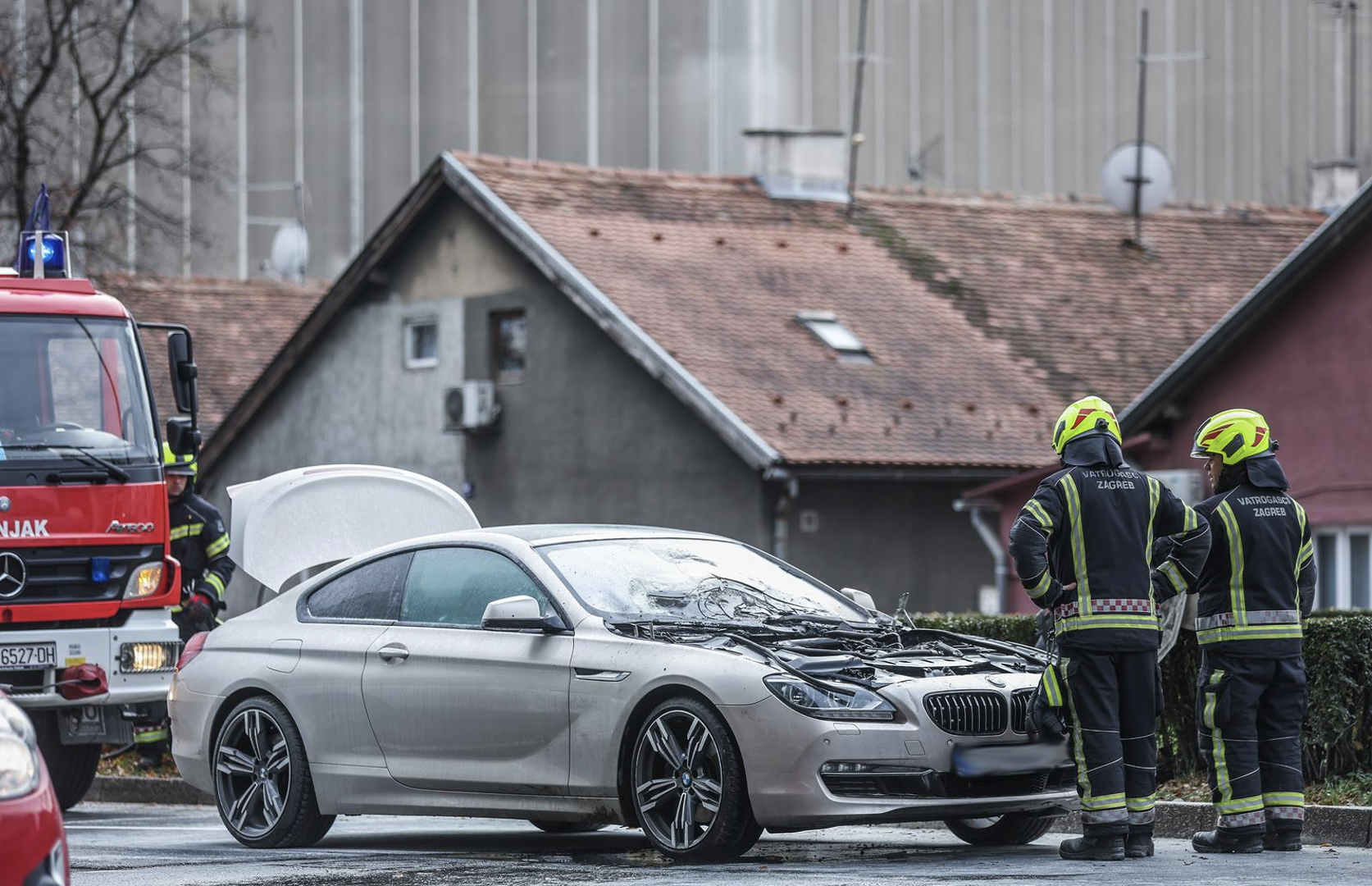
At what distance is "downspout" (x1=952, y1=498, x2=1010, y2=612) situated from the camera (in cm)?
2506

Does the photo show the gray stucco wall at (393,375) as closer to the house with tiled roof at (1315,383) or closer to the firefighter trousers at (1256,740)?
the house with tiled roof at (1315,383)

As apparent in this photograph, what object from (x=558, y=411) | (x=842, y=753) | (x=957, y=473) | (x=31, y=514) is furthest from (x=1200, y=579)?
(x=558, y=411)

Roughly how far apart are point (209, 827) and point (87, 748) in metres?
1.61

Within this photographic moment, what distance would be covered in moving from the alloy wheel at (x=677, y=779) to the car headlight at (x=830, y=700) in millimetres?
349

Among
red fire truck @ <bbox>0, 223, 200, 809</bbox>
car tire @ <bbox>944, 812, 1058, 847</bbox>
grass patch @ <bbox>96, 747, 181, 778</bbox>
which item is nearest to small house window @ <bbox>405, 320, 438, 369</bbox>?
grass patch @ <bbox>96, 747, 181, 778</bbox>

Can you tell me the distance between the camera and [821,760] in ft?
29.9

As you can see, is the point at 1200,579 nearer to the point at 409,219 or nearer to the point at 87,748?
the point at 87,748

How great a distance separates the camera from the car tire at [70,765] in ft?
45.1

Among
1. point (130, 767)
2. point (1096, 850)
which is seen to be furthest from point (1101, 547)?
point (130, 767)

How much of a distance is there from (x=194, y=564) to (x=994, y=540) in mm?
12144

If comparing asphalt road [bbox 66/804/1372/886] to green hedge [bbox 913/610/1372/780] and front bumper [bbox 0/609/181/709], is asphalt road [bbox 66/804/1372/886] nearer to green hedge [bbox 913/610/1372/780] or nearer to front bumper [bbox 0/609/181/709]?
green hedge [bbox 913/610/1372/780]

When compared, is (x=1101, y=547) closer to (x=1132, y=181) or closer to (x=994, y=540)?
(x=994, y=540)

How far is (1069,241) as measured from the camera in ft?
107

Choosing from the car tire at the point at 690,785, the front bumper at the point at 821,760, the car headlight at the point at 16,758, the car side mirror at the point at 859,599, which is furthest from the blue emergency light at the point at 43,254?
the car headlight at the point at 16,758
